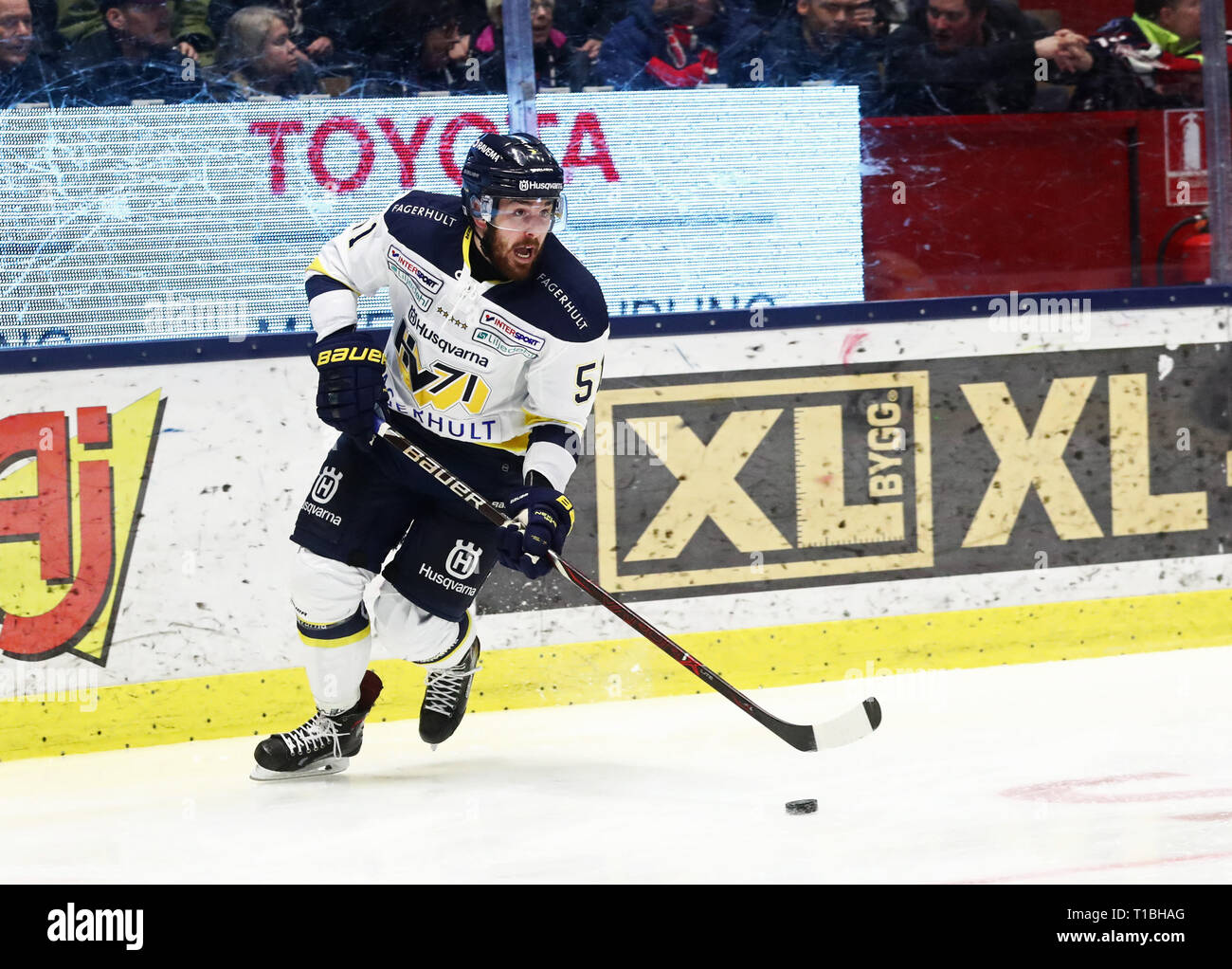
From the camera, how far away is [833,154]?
14.0 feet

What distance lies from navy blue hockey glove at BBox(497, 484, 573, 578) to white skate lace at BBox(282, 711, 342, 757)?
0.56 metres

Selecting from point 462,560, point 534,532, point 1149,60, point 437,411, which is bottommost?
point 462,560

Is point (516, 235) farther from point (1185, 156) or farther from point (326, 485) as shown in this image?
point (1185, 156)

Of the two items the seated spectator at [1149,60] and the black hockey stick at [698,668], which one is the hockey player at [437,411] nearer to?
the black hockey stick at [698,668]

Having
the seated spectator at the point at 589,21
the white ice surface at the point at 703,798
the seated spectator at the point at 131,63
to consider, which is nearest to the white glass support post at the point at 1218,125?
the white ice surface at the point at 703,798

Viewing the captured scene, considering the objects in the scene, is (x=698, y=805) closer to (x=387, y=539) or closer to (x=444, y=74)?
(x=387, y=539)

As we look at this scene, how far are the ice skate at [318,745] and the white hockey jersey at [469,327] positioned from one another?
0.61 meters

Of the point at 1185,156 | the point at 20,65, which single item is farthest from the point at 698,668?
the point at 1185,156

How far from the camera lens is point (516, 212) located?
2.88m

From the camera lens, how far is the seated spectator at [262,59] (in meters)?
3.91

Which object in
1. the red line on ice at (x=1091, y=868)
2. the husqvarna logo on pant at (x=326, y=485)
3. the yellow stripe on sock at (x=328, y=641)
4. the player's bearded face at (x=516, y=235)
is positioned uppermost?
the player's bearded face at (x=516, y=235)

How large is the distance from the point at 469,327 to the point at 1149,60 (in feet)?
8.47

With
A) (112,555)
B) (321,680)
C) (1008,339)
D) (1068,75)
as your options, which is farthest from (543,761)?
(1068,75)
